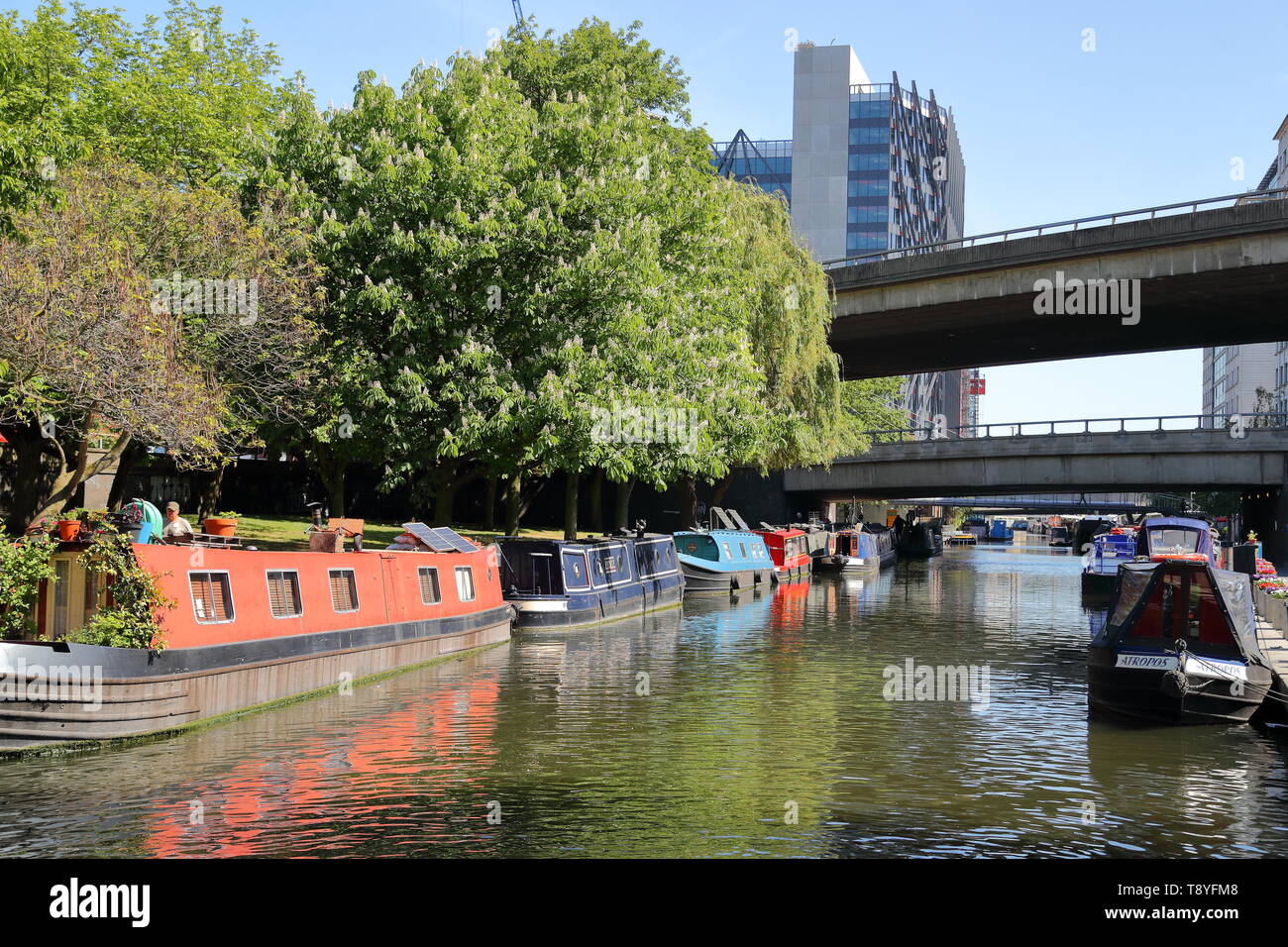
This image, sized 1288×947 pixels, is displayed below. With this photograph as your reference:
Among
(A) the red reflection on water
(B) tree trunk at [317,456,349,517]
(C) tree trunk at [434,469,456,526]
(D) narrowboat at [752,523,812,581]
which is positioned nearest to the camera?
(A) the red reflection on water

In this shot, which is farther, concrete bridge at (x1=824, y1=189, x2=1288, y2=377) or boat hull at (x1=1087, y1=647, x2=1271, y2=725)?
concrete bridge at (x1=824, y1=189, x2=1288, y2=377)

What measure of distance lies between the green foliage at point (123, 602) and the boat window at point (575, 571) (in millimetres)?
15649

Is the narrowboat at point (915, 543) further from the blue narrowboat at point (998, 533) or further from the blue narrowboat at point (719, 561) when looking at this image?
the blue narrowboat at point (998, 533)

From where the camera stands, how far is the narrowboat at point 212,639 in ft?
47.8

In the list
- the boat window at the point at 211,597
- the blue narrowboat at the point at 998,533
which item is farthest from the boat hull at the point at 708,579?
the blue narrowboat at the point at 998,533

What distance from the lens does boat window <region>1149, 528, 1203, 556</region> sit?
36250 mm

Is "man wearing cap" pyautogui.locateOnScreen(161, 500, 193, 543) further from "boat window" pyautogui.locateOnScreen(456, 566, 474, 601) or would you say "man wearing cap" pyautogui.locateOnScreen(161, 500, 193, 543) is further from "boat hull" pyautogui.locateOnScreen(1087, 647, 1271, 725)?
"boat hull" pyautogui.locateOnScreen(1087, 647, 1271, 725)

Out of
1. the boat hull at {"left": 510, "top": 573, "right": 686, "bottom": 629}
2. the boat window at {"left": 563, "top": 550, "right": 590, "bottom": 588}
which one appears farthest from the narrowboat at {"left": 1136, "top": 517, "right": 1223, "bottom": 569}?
the boat window at {"left": 563, "top": 550, "right": 590, "bottom": 588}

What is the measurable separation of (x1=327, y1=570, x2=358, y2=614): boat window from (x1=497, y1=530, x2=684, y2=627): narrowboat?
358 inches

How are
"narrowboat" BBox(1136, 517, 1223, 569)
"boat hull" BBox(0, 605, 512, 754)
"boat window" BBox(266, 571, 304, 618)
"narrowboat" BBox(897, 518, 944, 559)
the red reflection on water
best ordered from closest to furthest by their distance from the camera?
the red reflection on water, "boat hull" BBox(0, 605, 512, 754), "boat window" BBox(266, 571, 304, 618), "narrowboat" BBox(1136, 517, 1223, 569), "narrowboat" BBox(897, 518, 944, 559)


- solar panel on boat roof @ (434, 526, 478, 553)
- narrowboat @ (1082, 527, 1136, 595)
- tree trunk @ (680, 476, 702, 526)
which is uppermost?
tree trunk @ (680, 476, 702, 526)

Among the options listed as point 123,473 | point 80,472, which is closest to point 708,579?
point 123,473

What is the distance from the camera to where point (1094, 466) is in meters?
58.6

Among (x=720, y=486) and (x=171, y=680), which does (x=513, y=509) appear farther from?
(x=171, y=680)
